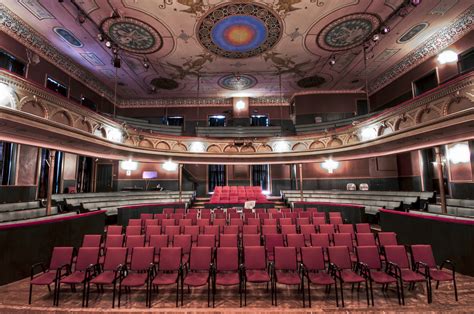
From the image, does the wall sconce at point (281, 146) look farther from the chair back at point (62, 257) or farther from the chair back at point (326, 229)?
the chair back at point (62, 257)

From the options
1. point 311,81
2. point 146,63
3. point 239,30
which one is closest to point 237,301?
point 239,30

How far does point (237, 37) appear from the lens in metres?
8.76

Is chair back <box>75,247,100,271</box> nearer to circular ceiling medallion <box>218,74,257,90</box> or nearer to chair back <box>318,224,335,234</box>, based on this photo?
chair back <box>318,224,335,234</box>

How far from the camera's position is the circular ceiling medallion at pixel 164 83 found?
12414mm

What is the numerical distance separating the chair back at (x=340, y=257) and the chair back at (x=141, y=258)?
3.11 metres

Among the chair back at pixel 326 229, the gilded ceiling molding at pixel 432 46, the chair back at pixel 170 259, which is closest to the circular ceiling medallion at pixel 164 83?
the chair back at pixel 170 259

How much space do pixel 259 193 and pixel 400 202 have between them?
242 inches

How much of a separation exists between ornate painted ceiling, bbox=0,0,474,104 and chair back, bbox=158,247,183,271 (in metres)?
7.20

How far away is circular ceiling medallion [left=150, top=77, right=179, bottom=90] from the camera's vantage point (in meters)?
12.4

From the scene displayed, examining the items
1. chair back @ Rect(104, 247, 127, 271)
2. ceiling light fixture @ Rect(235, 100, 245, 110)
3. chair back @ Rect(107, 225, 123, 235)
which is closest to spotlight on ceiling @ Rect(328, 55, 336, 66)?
ceiling light fixture @ Rect(235, 100, 245, 110)

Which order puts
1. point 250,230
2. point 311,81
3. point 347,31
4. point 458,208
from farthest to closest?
1. point 311,81
2. point 347,31
3. point 458,208
4. point 250,230

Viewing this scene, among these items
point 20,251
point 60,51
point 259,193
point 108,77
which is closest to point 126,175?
point 108,77

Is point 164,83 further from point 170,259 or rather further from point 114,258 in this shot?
point 170,259

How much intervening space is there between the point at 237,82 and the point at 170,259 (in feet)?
36.5
